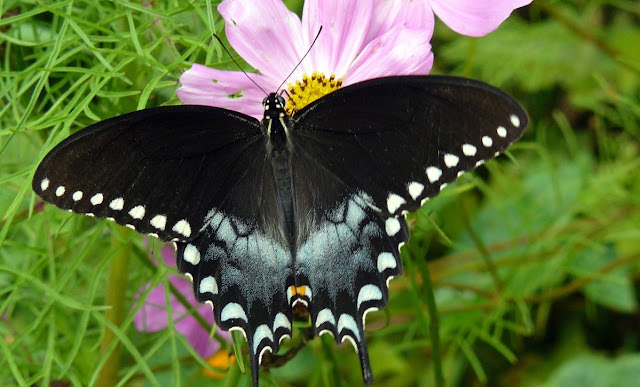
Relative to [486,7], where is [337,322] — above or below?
below

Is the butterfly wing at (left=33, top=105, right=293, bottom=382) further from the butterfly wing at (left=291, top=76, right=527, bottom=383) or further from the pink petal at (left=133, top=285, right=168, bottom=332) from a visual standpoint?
the pink petal at (left=133, top=285, right=168, bottom=332)

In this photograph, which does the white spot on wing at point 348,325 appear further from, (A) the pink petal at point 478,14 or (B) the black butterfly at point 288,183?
(A) the pink petal at point 478,14

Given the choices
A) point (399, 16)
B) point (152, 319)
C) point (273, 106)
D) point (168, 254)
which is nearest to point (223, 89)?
point (273, 106)

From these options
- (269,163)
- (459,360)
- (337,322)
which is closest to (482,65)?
(459,360)

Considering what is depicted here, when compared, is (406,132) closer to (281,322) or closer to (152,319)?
(281,322)

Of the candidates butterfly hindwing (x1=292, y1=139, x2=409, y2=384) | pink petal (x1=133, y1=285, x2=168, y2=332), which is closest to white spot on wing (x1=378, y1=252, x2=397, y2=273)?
butterfly hindwing (x1=292, y1=139, x2=409, y2=384)

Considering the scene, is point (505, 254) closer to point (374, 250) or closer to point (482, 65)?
point (482, 65)
